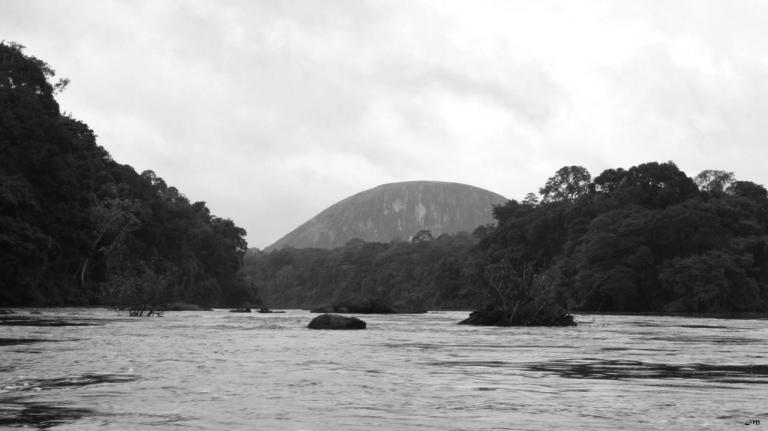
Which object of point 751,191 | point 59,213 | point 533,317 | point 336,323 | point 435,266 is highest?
point 751,191

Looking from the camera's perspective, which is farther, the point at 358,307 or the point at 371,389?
the point at 358,307

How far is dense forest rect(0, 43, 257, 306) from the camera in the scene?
7569cm

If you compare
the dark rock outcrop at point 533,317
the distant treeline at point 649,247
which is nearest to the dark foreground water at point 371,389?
the dark rock outcrop at point 533,317

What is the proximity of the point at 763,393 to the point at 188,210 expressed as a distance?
149 m

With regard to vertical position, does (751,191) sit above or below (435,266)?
above

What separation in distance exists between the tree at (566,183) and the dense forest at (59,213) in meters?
85.7

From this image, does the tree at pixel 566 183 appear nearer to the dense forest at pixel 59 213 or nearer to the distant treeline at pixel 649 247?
the distant treeline at pixel 649 247

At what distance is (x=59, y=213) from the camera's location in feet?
287

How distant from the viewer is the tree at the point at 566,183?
17400 cm

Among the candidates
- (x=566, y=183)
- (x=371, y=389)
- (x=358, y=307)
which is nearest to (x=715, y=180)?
(x=566, y=183)

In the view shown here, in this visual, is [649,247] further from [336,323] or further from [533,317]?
[336,323]

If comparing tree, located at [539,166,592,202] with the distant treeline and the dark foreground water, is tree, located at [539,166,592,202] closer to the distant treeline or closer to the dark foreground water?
the distant treeline

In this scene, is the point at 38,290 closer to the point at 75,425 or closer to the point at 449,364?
the point at 449,364

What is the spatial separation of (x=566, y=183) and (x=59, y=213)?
116 metres
